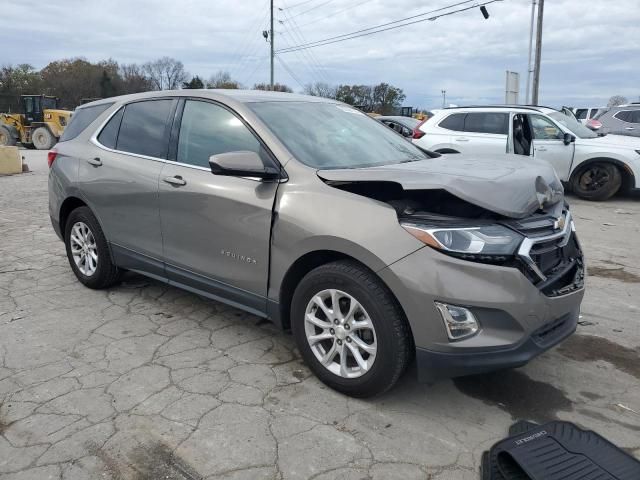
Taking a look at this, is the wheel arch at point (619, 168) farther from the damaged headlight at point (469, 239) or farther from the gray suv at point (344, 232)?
the damaged headlight at point (469, 239)

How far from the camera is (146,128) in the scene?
4.21 meters

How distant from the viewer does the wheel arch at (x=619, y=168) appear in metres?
9.91

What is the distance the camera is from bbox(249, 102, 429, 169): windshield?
340 cm

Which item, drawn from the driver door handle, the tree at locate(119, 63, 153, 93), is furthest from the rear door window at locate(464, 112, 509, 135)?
the tree at locate(119, 63, 153, 93)

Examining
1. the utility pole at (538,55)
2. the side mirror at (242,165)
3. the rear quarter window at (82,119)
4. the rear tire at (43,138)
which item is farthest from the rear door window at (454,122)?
the rear tire at (43,138)

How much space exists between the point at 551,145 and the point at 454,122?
190cm

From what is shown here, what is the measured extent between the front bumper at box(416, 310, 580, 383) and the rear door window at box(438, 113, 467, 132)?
28.0ft

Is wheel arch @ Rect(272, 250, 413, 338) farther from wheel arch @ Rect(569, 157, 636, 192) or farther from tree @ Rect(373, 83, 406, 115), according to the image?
tree @ Rect(373, 83, 406, 115)

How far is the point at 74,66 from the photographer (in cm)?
6844

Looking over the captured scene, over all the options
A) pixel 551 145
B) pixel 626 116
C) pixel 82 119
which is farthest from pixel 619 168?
pixel 82 119

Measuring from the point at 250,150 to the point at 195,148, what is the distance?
560mm

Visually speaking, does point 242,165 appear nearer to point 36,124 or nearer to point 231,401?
point 231,401

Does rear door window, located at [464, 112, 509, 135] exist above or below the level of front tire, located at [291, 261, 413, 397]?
above

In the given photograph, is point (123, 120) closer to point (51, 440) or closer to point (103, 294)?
point (103, 294)
